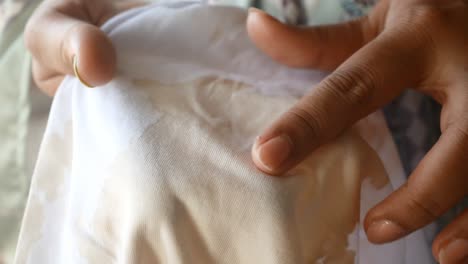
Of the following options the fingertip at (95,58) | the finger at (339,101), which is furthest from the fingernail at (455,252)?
A: the fingertip at (95,58)

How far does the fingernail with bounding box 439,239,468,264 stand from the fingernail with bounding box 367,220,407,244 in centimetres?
4

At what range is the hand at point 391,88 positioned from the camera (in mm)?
333

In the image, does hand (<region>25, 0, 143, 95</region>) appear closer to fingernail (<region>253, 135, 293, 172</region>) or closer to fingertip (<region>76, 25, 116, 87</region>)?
fingertip (<region>76, 25, 116, 87</region>)

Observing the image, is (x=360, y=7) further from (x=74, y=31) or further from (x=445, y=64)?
(x=74, y=31)

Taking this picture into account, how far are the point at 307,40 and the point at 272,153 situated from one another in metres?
0.16

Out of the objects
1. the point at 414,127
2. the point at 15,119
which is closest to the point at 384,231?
the point at 414,127

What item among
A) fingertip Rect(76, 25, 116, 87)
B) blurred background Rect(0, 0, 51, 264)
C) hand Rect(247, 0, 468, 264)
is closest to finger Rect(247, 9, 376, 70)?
hand Rect(247, 0, 468, 264)

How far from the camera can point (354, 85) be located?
370 millimetres

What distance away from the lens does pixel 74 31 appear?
1.29ft

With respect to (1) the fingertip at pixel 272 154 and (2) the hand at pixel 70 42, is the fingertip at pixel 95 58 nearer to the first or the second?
(2) the hand at pixel 70 42

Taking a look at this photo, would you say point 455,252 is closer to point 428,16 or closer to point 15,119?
point 428,16

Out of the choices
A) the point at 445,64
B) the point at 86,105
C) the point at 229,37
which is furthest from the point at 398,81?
the point at 86,105

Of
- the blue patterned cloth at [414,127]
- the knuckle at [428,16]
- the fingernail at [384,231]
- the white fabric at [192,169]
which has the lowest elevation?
the blue patterned cloth at [414,127]

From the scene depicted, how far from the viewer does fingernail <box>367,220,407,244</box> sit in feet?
1.08
